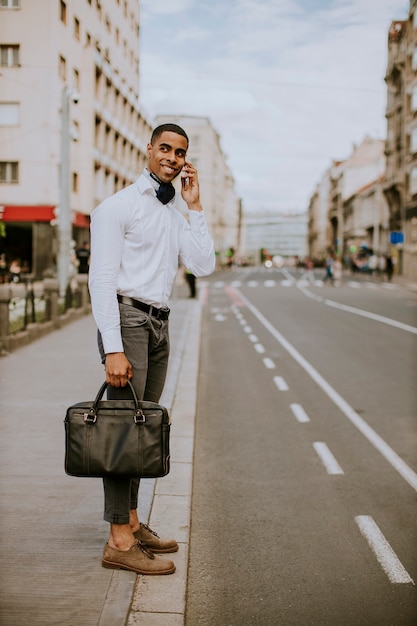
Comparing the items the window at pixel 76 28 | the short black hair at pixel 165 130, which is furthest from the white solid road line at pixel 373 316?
the short black hair at pixel 165 130

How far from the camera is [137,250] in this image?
3.55 metres

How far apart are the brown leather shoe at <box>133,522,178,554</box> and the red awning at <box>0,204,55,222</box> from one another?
3831 millimetres

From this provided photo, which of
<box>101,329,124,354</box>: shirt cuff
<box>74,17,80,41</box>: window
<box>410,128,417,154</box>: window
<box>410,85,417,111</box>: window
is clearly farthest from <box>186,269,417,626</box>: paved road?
<box>410,85,417,111</box>: window

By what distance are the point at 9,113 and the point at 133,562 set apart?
10.1 feet

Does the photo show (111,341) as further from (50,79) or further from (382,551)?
(50,79)

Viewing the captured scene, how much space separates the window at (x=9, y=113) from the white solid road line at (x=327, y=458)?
3.55 m

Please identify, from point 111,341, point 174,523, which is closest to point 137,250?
point 111,341

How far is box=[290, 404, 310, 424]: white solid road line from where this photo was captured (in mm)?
7879

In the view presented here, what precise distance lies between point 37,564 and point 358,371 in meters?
8.29

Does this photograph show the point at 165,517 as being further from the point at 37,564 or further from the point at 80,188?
the point at 80,188

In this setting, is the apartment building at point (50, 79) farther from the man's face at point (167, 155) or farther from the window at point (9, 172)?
the man's face at point (167, 155)

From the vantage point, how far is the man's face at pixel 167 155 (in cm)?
356

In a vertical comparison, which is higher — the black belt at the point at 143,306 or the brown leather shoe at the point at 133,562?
the black belt at the point at 143,306

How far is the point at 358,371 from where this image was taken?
11.3m
